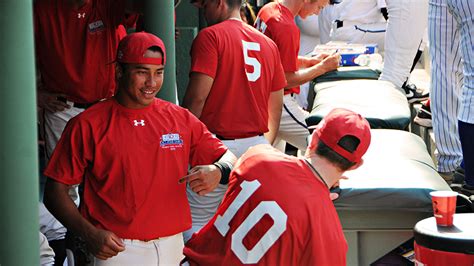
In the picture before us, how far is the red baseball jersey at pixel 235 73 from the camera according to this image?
5820 mm

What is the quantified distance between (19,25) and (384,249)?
2.28 metres

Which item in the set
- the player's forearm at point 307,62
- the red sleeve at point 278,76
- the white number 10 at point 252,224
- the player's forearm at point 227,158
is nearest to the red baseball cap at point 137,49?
the player's forearm at point 227,158

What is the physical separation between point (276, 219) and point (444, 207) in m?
1.05

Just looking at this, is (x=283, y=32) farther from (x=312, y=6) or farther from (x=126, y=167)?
(x=126, y=167)

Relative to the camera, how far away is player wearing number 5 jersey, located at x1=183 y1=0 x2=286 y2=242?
19.1 ft

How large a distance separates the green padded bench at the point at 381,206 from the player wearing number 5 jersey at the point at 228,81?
114 centimetres

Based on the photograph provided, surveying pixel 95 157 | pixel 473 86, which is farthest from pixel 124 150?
pixel 473 86

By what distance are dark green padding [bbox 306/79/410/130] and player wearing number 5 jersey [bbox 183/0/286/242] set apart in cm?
68

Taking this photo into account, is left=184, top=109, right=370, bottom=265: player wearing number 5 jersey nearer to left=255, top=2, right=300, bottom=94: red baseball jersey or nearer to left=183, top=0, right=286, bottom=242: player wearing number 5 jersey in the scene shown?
left=183, top=0, right=286, bottom=242: player wearing number 5 jersey

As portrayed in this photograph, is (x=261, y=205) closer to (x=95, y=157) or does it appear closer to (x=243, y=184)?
(x=243, y=184)

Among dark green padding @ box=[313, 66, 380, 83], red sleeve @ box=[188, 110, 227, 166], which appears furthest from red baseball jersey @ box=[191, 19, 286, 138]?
dark green padding @ box=[313, 66, 380, 83]

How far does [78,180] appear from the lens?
14.4 ft

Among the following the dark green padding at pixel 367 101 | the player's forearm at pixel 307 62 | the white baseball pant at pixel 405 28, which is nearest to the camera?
the dark green padding at pixel 367 101

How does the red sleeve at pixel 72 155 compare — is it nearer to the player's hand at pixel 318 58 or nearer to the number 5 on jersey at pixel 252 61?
the number 5 on jersey at pixel 252 61
